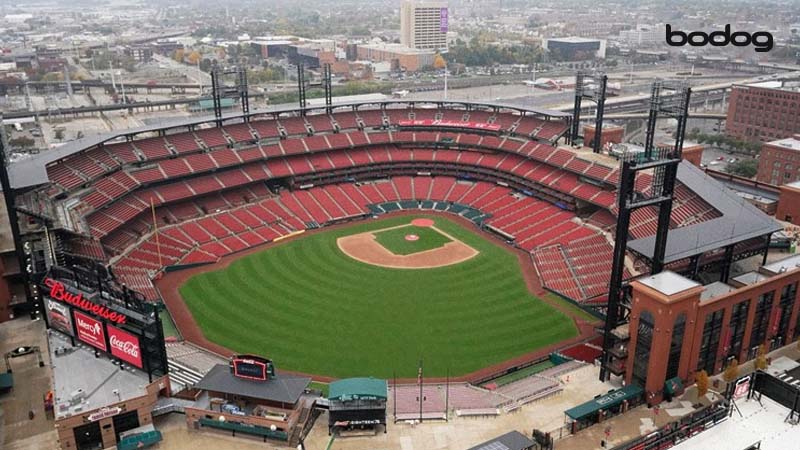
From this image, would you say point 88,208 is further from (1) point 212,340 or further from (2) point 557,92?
(2) point 557,92

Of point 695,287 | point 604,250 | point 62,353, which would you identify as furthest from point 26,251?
point 604,250

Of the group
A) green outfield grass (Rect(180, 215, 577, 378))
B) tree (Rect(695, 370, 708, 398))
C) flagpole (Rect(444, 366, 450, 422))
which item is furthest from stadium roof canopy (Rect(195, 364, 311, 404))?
tree (Rect(695, 370, 708, 398))

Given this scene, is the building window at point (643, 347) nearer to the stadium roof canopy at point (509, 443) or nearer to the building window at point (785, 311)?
the stadium roof canopy at point (509, 443)

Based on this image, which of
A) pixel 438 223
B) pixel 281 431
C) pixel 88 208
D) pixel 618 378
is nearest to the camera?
pixel 281 431

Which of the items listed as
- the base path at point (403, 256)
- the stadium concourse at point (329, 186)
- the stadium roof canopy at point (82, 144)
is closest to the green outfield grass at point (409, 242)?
the base path at point (403, 256)

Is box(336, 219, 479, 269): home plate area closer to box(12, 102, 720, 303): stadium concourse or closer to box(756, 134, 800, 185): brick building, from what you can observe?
box(12, 102, 720, 303): stadium concourse

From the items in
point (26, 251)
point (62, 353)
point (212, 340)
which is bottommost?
point (212, 340)
